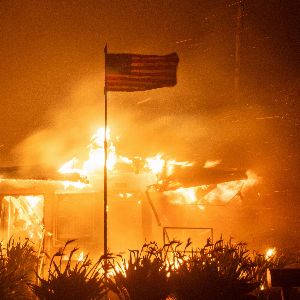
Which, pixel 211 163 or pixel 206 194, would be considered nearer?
pixel 206 194

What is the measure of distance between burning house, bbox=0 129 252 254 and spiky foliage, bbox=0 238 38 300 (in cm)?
469

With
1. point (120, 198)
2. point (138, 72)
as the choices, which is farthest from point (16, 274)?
point (120, 198)

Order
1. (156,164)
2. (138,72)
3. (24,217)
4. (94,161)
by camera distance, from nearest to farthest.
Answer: (138,72) → (94,161) → (156,164) → (24,217)

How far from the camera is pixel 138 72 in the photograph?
10.2m

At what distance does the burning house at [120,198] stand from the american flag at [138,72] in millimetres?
5148

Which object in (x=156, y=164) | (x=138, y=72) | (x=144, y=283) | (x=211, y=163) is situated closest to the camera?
(x=144, y=283)

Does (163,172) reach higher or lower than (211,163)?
lower

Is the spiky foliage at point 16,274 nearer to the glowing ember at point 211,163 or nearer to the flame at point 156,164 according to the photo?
the flame at point 156,164

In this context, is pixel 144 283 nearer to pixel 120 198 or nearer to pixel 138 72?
pixel 138 72

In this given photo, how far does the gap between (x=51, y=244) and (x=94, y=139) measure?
4837mm

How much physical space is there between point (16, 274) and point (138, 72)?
19.9 feet

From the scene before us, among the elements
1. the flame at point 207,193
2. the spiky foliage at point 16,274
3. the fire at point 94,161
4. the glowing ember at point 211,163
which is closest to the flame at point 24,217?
the fire at point 94,161

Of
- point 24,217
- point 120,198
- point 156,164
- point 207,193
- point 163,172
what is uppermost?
point 156,164

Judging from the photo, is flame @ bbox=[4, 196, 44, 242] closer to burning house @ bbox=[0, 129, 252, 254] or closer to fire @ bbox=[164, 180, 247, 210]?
burning house @ bbox=[0, 129, 252, 254]
